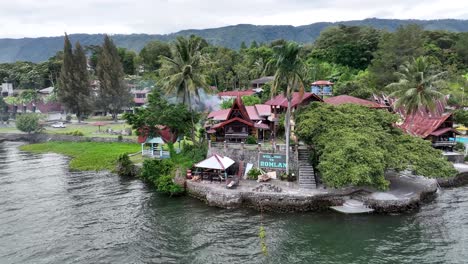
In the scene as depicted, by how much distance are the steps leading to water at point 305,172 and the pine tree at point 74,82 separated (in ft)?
206

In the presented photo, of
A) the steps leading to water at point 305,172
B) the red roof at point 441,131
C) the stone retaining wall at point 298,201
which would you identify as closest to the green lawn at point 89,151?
the stone retaining wall at point 298,201

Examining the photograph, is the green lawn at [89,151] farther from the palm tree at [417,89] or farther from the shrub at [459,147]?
the shrub at [459,147]

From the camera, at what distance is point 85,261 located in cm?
2458

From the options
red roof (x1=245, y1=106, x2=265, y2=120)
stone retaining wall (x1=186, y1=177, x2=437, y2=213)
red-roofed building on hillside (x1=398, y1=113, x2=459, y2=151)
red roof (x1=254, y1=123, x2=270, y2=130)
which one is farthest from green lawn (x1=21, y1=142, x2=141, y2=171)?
red-roofed building on hillside (x1=398, y1=113, x2=459, y2=151)

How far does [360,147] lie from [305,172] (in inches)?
262

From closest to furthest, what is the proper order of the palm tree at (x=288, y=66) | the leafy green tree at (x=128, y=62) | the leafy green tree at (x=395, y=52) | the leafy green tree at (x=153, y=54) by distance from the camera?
1. the palm tree at (x=288, y=66)
2. the leafy green tree at (x=395, y=52)
3. the leafy green tree at (x=153, y=54)
4. the leafy green tree at (x=128, y=62)

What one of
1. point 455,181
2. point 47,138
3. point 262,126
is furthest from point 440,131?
point 47,138

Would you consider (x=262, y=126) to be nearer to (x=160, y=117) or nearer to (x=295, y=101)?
(x=295, y=101)

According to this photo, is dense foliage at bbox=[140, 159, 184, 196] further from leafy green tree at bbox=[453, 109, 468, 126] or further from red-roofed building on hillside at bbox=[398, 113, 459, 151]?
leafy green tree at bbox=[453, 109, 468, 126]

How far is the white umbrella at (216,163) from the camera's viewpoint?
37.2m

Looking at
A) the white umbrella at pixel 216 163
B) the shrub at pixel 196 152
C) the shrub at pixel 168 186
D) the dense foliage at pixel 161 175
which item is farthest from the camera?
the shrub at pixel 196 152

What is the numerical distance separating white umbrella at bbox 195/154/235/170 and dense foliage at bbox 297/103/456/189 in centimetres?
879

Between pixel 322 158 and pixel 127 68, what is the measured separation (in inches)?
4370

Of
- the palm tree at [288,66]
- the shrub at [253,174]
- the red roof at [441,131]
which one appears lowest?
the shrub at [253,174]
